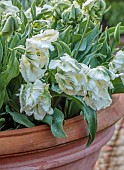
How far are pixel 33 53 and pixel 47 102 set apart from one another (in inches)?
3.6

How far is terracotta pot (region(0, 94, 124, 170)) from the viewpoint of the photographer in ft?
2.66

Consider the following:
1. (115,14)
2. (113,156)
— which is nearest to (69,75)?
(113,156)

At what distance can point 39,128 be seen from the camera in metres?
0.83

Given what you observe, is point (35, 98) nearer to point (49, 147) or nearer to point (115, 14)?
point (49, 147)

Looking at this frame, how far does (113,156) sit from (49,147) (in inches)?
31.9

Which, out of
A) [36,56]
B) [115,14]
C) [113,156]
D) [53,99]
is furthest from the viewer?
[115,14]

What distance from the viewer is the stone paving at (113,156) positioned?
155cm

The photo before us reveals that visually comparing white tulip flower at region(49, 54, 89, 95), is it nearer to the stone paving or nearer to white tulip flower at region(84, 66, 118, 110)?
white tulip flower at region(84, 66, 118, 110)

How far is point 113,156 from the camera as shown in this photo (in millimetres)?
1616

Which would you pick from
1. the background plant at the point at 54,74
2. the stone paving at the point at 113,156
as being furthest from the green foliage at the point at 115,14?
the background plant at the point at 54,74

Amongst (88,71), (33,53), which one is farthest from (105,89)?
(33,53)

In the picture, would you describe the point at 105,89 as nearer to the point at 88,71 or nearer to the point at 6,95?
the point at 88,71

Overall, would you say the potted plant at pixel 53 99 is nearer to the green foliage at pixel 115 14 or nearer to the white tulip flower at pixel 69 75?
the white tulip flower at pixel 69 75

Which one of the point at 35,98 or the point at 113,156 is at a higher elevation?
the point at 35,98
